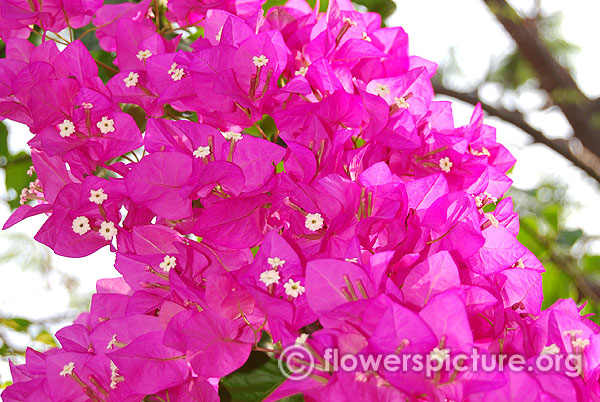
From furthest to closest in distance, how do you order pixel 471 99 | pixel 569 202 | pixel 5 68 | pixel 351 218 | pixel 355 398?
pixel 569 202 < pixel 471 99 < pixel 5 68 < pixel 351 218 < pixel 355 398

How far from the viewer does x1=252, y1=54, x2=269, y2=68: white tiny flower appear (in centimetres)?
56

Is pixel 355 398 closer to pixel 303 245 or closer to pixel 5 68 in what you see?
pixel 303 245

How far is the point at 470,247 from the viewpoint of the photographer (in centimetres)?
51

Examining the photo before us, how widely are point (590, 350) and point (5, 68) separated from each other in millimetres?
615

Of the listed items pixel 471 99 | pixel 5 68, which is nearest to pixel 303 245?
pixel 5 68

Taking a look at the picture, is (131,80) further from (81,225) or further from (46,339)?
(46,339)

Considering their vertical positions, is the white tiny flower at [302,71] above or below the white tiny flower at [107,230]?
above

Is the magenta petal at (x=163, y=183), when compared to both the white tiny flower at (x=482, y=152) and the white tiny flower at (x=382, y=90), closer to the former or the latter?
the white tiny flower at (x=382, y=90)

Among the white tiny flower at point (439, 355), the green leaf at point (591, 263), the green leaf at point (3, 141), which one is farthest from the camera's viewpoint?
the green leaf at point (591, 263)

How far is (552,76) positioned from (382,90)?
1.30 m

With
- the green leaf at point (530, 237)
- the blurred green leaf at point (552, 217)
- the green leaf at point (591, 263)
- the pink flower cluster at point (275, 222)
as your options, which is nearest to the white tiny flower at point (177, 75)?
the pink flower cluster at point (275, 222)

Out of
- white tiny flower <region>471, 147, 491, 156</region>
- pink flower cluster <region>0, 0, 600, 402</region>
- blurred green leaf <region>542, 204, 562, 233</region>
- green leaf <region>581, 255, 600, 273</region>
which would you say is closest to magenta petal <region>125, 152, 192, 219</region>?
pink flower cluster <region>0, 0, 600, 402</region>

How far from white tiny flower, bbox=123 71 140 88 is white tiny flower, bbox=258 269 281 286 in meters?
0.26

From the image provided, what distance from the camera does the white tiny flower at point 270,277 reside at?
0.47 meters
